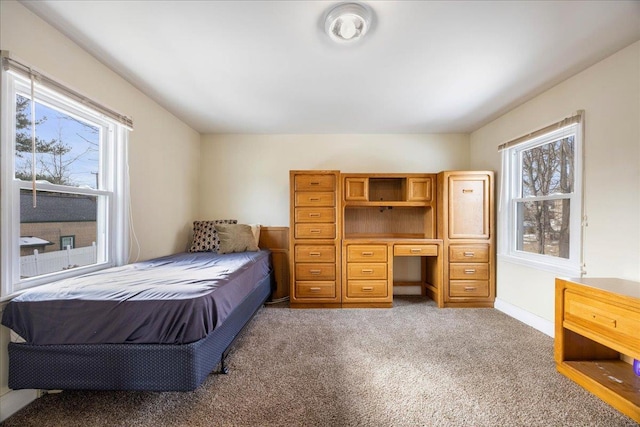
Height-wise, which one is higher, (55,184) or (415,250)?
(55,184)

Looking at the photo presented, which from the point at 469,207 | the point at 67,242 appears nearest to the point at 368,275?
the point at 469,207

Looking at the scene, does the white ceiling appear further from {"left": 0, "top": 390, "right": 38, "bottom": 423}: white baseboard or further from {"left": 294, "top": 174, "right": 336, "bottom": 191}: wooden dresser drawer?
{"left": 0, "top": 390, "right": 38, "bottom": 423}: white baseboard

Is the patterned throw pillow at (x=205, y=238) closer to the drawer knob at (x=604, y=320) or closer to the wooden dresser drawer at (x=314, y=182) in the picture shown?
the wooden dresser drawer at (x=314, y=182)

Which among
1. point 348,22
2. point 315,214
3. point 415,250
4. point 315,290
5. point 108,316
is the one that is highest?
point 348,22

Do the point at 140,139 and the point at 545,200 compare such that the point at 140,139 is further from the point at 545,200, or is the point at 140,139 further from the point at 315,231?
the point at 545,200

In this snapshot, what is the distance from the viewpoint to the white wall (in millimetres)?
1374

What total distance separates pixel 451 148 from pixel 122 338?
13.2 feet

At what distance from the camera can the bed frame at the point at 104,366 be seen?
1.30 m

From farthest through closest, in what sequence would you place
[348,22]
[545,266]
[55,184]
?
[545,266] → [55,184] → [348,22]

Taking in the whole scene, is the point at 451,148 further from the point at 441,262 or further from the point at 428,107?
the point at 441,262

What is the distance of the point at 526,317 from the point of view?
250 centimetres

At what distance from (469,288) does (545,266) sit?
0.81 m

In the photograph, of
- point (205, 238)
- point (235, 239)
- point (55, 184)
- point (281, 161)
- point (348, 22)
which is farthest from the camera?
point (281, 161)

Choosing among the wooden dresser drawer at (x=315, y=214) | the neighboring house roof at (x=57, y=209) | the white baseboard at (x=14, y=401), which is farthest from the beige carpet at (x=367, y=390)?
the wooden dresser drawer at (x=315, y=214)
